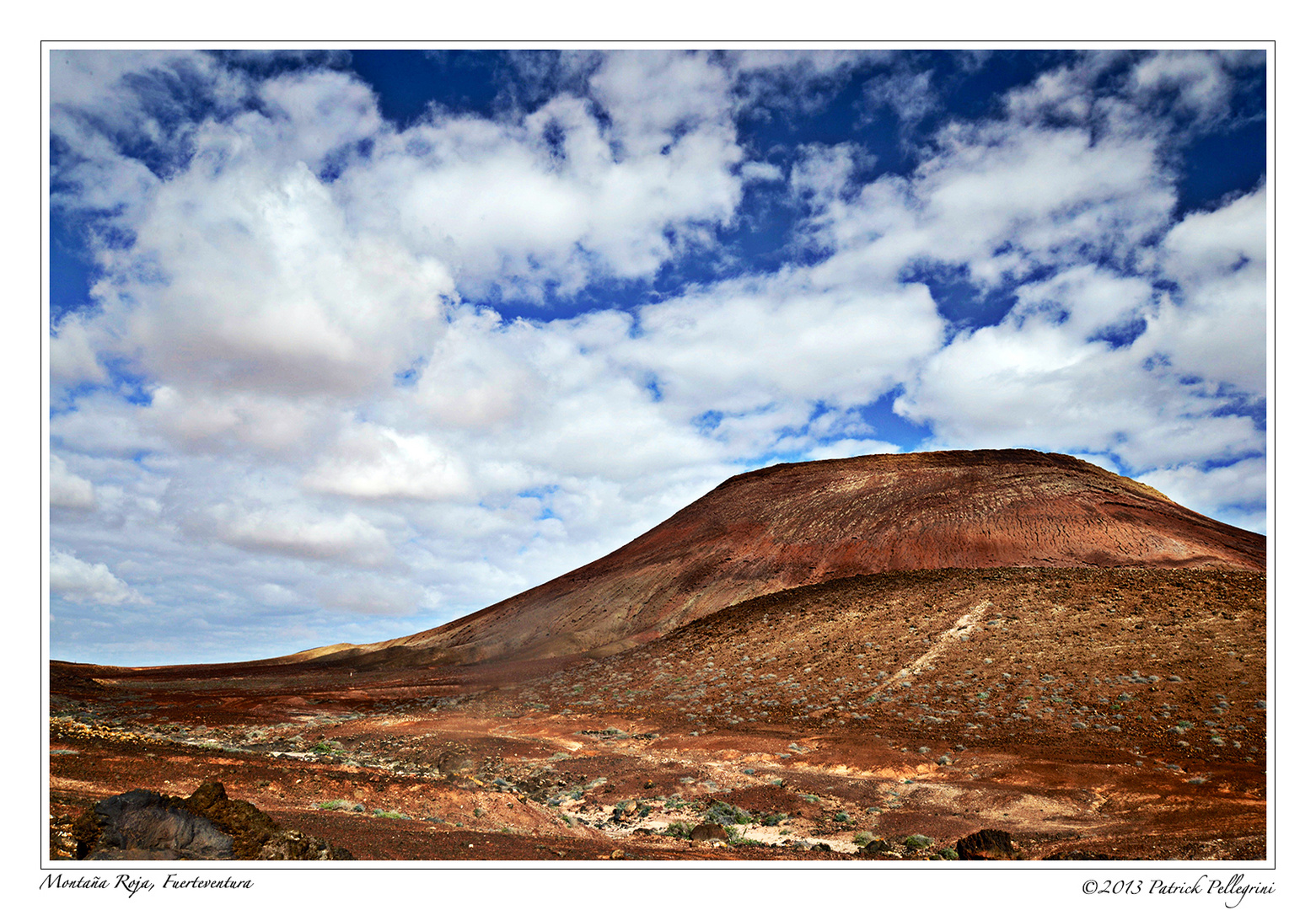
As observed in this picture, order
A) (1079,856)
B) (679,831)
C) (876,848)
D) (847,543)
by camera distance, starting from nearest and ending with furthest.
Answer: (1079,856) → (876,848) → (679,831) → (847,543)

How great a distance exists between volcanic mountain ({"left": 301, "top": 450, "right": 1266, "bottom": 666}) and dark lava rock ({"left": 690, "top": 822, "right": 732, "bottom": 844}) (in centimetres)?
2255

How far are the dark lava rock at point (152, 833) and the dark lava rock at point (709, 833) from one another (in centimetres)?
673

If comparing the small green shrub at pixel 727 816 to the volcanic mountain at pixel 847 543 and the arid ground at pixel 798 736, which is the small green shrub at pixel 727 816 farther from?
the volcanic mountain at pixel 847 543

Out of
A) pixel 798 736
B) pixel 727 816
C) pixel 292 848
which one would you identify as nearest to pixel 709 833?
pixel 727 816

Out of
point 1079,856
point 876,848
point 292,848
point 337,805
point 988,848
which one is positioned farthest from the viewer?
point 337,805

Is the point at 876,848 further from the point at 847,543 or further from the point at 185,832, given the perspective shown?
the point at 847,543

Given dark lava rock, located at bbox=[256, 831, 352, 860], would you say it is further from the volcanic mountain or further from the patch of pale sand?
the volcanic mountain

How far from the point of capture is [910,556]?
36438mm

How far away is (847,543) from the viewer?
129 feet

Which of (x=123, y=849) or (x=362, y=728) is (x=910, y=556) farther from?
(x=123, y=849)

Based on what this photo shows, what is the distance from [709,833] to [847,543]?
2993 centimetres

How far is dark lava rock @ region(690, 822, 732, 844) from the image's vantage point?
431 inches

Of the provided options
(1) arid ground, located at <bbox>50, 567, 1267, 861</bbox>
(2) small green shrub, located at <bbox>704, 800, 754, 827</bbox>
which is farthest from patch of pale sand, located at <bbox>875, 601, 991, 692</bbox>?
(2) small green shrub, located at <bbox>704, 800, 754, 827</bbox>
